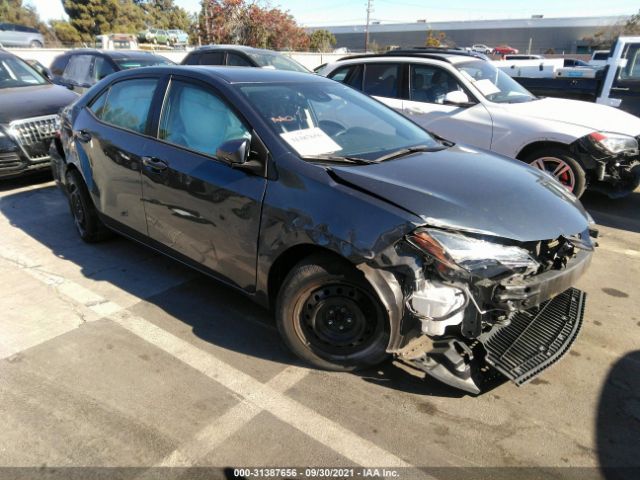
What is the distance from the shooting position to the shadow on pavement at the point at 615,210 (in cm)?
548

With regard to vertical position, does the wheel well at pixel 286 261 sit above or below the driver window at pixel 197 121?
below

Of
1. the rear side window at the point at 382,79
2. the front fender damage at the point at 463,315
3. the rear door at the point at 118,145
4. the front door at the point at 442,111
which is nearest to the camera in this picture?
the front fender damage at the point at 463,315

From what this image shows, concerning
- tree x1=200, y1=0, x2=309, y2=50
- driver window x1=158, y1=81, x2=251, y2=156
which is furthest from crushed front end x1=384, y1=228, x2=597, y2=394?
tree x1=200, y1=0, x2=309, y2=50

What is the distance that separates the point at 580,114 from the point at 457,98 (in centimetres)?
146

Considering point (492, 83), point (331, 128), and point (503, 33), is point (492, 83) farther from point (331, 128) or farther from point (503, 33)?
point (503, 33)

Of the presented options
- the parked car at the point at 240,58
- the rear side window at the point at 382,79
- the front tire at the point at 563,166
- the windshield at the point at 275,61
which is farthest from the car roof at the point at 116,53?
the front tire at the point at 563,166

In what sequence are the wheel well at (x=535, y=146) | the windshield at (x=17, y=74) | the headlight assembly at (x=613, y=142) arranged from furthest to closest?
the windshield at (x=17, y=74)
the wheel well at (x=535, y=146)
the headlight assembly at (x=613, y=142)

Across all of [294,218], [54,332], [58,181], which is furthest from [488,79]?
[54,332]

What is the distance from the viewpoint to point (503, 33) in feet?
231

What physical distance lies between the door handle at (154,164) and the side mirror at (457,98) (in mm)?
4002

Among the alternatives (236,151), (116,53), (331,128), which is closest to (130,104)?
(236,151)

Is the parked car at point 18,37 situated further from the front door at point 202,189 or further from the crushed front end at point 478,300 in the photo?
the crushed front end at point 478,300

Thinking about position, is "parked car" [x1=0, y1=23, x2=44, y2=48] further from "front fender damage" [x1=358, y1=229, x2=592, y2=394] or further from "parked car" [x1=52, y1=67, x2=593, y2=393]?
"front fender damage" [x1=358, y1=229, x2=592, y2=394]

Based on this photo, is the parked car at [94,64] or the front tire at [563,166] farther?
the parked car at [94,64]
